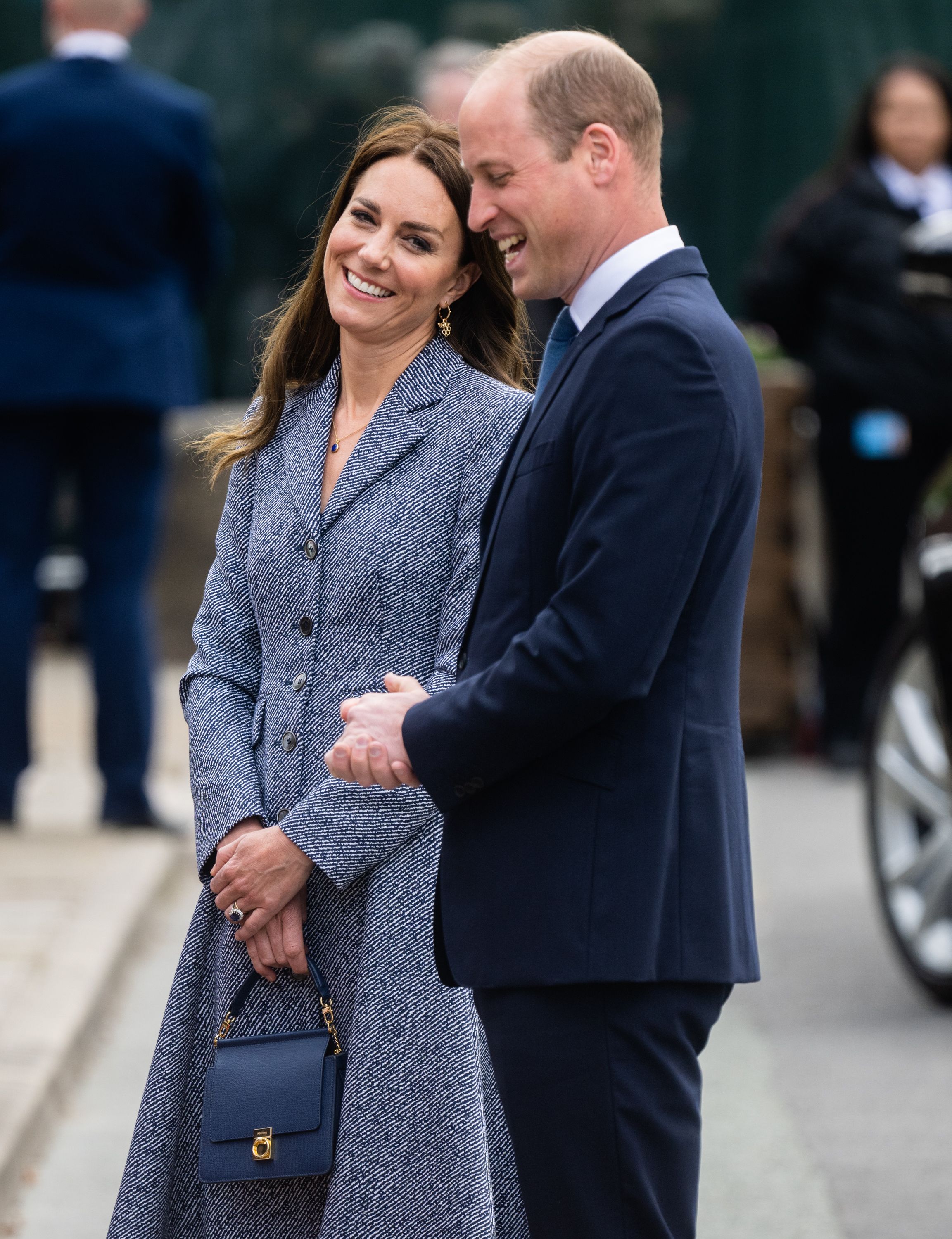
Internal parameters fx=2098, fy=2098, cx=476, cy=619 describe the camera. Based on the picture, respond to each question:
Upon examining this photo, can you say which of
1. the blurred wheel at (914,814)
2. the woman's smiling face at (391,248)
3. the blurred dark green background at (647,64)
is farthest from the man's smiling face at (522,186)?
the blurred dark green background at (647,64)

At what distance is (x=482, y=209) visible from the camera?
226 centimetres

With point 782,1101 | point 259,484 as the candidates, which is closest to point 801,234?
point 782,1101

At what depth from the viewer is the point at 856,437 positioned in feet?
25.8

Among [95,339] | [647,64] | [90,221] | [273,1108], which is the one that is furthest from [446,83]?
[647,64]

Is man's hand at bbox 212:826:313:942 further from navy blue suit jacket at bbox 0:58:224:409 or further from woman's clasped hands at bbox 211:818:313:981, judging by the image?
navy blue suit jacket at bbox 0:58:224:409

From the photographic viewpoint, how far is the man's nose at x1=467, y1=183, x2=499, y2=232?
2.25 m

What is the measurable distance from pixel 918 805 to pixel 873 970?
1.95 feet

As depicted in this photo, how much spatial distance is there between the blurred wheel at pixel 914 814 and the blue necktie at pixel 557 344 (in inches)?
104

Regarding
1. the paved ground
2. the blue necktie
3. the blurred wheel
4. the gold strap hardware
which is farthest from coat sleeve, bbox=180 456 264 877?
the blurred wheel

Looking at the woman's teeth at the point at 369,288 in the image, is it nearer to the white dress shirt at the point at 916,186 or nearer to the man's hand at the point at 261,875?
the man's hand at the point at 261,875

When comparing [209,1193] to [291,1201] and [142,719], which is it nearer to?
[291,1201]

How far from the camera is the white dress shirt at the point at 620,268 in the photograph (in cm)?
225

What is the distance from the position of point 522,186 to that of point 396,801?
0.81 m

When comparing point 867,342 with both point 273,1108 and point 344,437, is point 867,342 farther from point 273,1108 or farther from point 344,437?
point 273,1108
